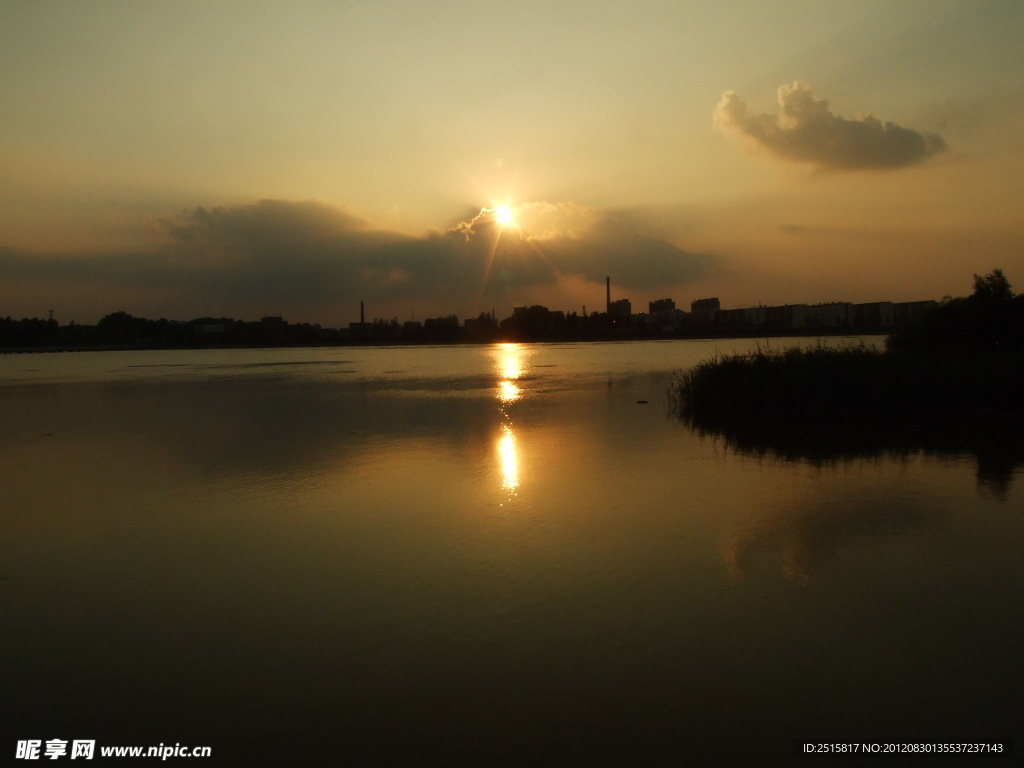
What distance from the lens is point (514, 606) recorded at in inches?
235

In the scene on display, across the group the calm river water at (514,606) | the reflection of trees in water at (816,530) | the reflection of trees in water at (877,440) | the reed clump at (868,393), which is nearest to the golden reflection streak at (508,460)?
the calm river water at (514,606)

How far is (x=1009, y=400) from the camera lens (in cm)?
1778

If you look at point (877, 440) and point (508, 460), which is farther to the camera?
point (877, 440)

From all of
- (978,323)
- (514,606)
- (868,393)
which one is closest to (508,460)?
(514,606)

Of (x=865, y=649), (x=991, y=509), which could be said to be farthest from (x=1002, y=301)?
(x=865, y=649)

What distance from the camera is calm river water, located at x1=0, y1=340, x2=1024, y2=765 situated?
4227 millimetres

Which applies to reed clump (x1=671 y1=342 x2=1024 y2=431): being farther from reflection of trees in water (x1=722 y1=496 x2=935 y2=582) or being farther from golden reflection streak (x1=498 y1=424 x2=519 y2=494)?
reflection of trees in water (x1=722 y1=496 x2=935 y2=582)

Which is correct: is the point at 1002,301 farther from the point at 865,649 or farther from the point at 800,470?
the point at 865,649

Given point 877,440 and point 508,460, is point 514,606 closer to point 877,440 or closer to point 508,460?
point 508,460

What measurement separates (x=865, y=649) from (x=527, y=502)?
5028mm

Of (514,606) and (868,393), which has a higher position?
(868,393)

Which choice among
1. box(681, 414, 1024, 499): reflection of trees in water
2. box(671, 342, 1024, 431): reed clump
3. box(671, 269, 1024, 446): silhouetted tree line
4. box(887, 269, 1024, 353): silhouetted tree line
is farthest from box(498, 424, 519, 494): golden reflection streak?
box(887, 269, 1024, 353): silhouetted tree line

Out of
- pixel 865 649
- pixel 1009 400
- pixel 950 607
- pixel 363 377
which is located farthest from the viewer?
pixel 363 377

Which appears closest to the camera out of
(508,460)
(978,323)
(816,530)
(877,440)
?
(816,530)
